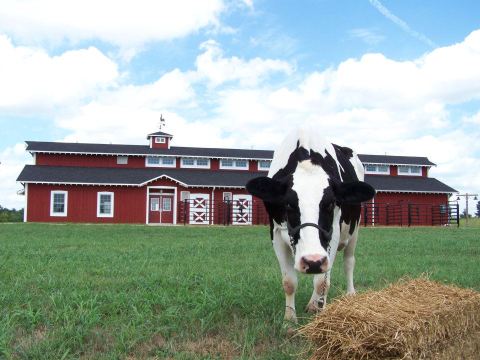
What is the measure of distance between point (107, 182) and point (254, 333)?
→ 3410 centimetres

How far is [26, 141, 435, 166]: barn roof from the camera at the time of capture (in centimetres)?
4178

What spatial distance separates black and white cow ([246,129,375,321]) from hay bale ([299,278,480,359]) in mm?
467

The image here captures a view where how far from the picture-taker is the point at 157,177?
124ft

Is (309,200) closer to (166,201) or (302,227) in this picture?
(302,227)

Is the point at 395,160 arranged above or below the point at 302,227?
above

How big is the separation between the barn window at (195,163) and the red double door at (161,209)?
483cm

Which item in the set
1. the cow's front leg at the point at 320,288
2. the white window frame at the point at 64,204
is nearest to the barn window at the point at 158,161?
the white window frame at the point at 64,204

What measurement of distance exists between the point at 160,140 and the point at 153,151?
5.83 feet

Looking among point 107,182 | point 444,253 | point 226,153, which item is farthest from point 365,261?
point 226,153

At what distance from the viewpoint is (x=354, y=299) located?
4.05 m

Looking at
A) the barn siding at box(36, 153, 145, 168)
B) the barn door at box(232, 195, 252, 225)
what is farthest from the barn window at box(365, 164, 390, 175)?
the barn siding at box(36, 153, 145, 168)

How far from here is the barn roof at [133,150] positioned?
4159 cm

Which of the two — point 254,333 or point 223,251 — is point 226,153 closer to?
point 223,251

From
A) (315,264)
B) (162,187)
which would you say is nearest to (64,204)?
(162,187)
